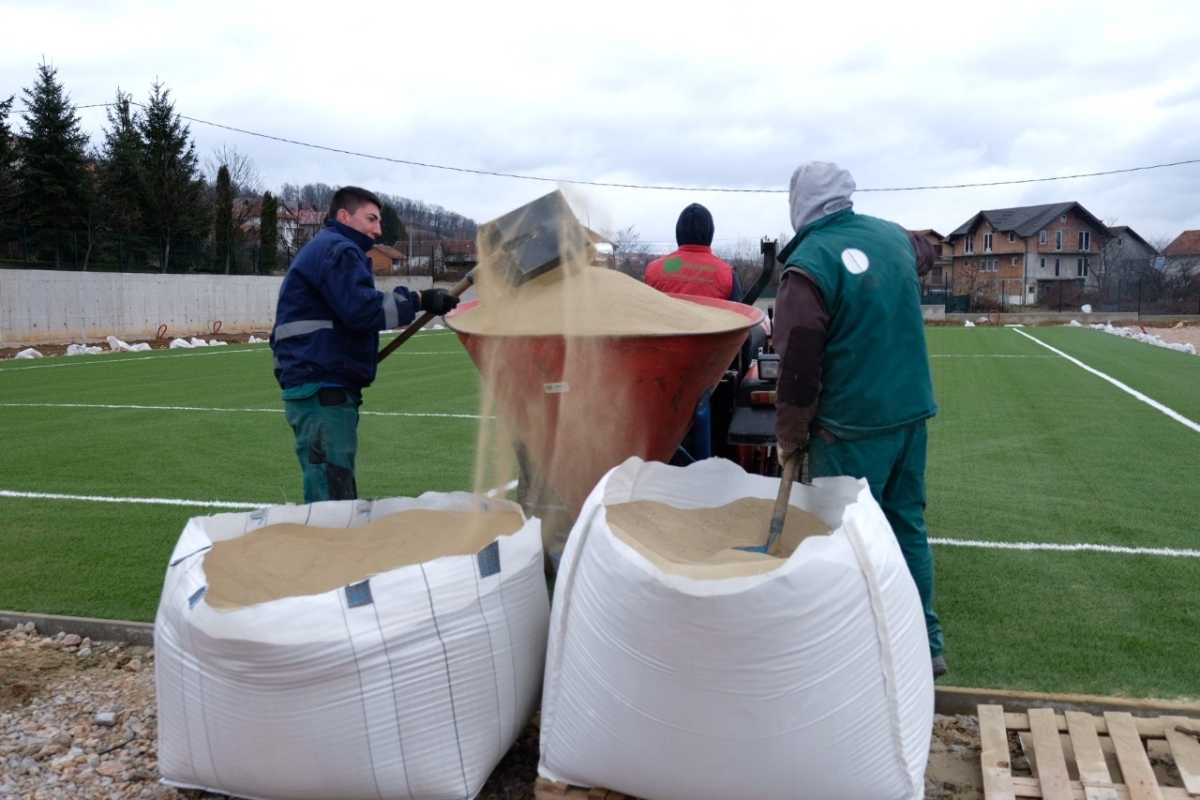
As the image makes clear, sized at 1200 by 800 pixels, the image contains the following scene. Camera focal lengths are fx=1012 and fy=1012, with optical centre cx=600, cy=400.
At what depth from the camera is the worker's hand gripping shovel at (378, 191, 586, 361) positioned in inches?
147

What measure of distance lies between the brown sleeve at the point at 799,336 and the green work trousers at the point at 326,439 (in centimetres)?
190

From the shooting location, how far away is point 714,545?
327cm

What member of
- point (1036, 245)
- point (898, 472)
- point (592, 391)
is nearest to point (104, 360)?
point (592, 391)

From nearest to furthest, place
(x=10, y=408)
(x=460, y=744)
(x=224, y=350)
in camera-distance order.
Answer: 1. (x=460, y=744)
2. (x=10, y=408)
3. (x=224, y=350)

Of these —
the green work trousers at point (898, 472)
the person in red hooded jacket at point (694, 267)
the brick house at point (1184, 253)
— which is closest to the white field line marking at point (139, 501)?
the person in red hooded jacket at point (694, 267)

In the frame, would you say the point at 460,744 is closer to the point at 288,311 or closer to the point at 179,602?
the point at 179,602

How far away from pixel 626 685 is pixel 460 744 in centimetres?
51

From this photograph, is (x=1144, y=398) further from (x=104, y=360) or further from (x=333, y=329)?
(x=104, y=360)

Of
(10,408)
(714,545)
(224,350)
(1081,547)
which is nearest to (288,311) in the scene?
(714,545)

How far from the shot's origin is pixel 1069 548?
5.29 meters

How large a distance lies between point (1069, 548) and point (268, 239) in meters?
38.8

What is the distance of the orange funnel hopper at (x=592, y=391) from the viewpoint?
360cm

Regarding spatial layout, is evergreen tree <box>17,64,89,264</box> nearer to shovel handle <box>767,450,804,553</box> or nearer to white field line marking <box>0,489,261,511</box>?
white field line marking <box>0,489,261,511</box>

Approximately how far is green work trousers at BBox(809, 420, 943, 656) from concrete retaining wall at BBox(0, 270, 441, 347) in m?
23.4
